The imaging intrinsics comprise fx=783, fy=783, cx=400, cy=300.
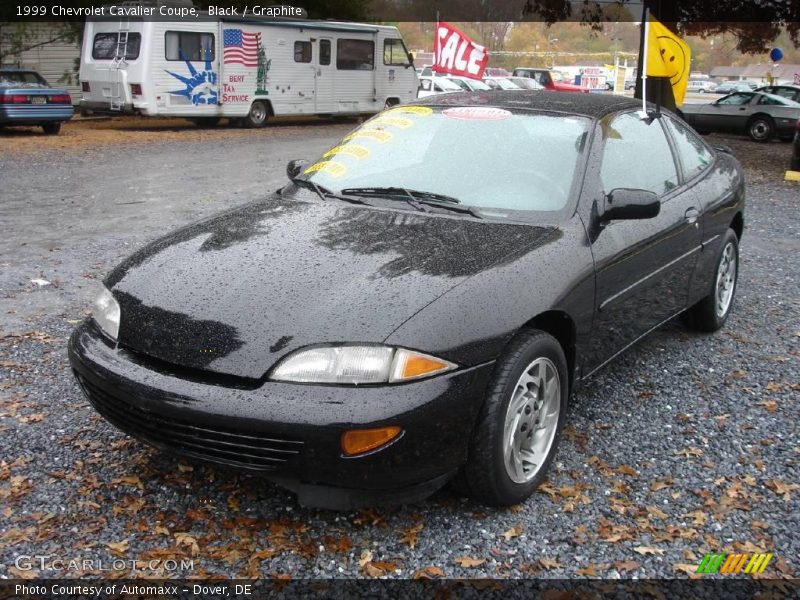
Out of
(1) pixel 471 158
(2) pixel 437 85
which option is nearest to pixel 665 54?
(1) pixel 471 158

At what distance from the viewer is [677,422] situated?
12.7ft

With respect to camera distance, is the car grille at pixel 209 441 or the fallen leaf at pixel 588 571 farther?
the fallen leaf at pixel 588 571

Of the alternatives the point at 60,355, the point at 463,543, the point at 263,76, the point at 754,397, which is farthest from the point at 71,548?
the point at 263,76

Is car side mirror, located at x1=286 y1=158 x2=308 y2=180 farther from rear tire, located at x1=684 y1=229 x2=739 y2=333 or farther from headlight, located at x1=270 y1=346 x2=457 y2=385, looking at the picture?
rear tire, located at x1=684 y1=229 x2=739 y2=333

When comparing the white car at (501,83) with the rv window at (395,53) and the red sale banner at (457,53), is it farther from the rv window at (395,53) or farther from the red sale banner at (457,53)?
the red sale banner at (457,53)

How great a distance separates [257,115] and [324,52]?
2.79m

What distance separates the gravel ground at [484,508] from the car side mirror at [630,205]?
40.9 inches

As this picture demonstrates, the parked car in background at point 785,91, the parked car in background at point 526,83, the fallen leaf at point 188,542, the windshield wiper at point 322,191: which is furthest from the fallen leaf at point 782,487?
the parked car in background at point 526,83

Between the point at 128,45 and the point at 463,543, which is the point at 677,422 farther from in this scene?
the point at 128,45

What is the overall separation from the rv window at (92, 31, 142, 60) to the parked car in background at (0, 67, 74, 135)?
2225 millimetres

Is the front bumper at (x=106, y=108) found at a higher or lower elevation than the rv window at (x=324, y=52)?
lower

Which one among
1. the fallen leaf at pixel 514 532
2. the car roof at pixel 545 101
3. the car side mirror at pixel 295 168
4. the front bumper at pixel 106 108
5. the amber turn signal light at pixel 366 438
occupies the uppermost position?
the car roof at pixel 545 101

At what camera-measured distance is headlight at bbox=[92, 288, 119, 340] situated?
3.04 meters

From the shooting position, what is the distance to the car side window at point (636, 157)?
3.90 metres
